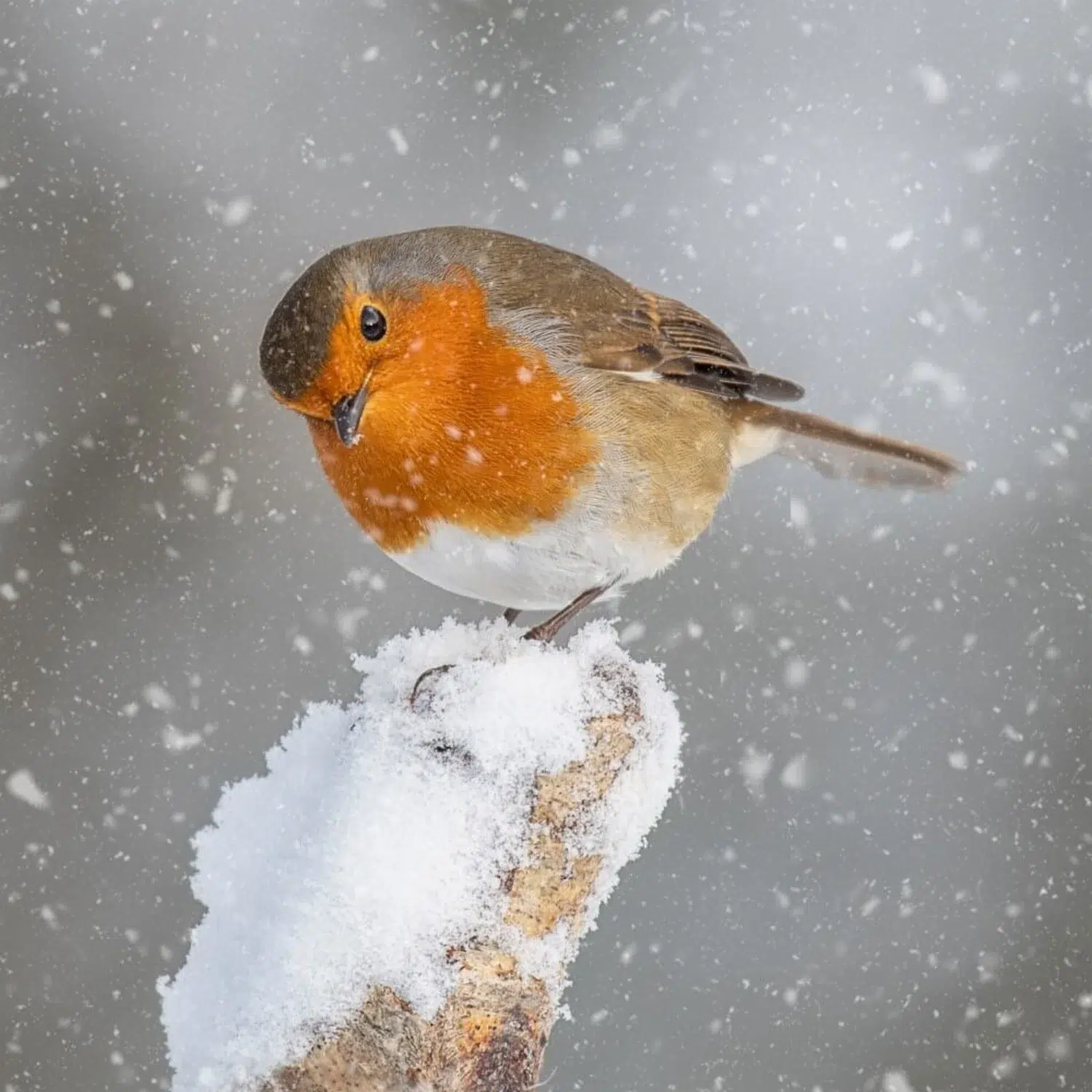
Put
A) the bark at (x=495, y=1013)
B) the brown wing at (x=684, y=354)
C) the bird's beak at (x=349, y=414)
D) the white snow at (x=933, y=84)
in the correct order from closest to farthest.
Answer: the bark at (x=495, y=1013) < the bird's beak at (x=349, y=414) < the brown wing at (x=684, y=354) < the white snow at (x=933, y=84)

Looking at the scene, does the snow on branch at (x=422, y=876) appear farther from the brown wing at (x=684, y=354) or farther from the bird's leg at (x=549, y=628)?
the brown wing at (x=684, y=354)

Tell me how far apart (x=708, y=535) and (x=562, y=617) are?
2089mm

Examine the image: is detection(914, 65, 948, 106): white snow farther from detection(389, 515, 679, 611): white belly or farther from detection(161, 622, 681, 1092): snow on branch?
detection(161, 622, 681, 1092): snow on branch

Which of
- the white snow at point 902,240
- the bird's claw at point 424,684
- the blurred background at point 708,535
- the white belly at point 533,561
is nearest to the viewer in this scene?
the bird's claw at point 424,684

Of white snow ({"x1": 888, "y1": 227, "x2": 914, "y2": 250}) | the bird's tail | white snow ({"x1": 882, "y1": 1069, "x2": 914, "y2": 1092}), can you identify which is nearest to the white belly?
the bird's tail

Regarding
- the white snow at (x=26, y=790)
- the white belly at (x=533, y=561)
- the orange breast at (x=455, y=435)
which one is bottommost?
the white snow at (x=26, y=790)

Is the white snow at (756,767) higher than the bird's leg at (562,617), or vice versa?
the bird's leg at (562,617)

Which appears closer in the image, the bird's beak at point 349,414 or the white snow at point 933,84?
the bird's beak at point 349,414

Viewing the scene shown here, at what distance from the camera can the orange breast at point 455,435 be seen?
2.13 m

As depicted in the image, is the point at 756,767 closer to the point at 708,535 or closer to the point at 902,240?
the point at 708,535

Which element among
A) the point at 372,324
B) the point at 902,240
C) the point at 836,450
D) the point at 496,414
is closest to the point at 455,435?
the point at 496,414

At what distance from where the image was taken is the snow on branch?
1620 millimetres

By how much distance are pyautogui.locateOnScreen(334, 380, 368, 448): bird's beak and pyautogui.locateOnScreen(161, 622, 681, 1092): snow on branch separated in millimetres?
327

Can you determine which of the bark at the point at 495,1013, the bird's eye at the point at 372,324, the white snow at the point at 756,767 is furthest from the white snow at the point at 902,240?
the bark at the point at 495,1013
